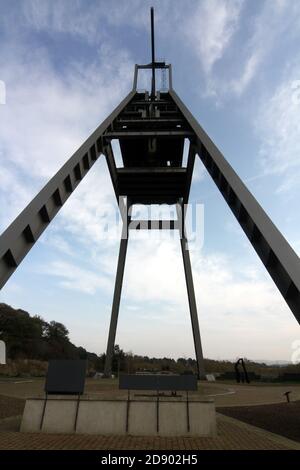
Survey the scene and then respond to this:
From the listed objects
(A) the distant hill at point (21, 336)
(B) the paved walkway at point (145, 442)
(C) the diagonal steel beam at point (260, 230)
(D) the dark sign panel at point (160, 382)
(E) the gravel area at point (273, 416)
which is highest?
(A) the distant hill at point (21, 336)

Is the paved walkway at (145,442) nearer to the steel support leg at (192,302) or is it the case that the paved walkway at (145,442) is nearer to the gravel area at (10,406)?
the gravel area at (10,406)

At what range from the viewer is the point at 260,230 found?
7367 millimetres

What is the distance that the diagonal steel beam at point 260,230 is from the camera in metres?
6.29

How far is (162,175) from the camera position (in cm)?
2056

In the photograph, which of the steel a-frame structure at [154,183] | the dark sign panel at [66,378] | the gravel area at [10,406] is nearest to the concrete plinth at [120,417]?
the dark sign panel at [66,378]

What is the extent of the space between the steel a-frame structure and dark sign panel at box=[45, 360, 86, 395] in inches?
115

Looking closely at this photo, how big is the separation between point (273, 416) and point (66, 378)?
6.04m

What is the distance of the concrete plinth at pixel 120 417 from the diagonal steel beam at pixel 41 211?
3.36 metres

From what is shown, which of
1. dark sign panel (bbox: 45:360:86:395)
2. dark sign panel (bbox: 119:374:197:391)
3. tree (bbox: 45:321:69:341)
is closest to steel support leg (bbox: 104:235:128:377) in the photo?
dark sign panel (bbox: 119:374:197:391)

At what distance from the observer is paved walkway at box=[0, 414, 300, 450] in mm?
6230

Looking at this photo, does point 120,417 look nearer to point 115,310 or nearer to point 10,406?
point 10,406
